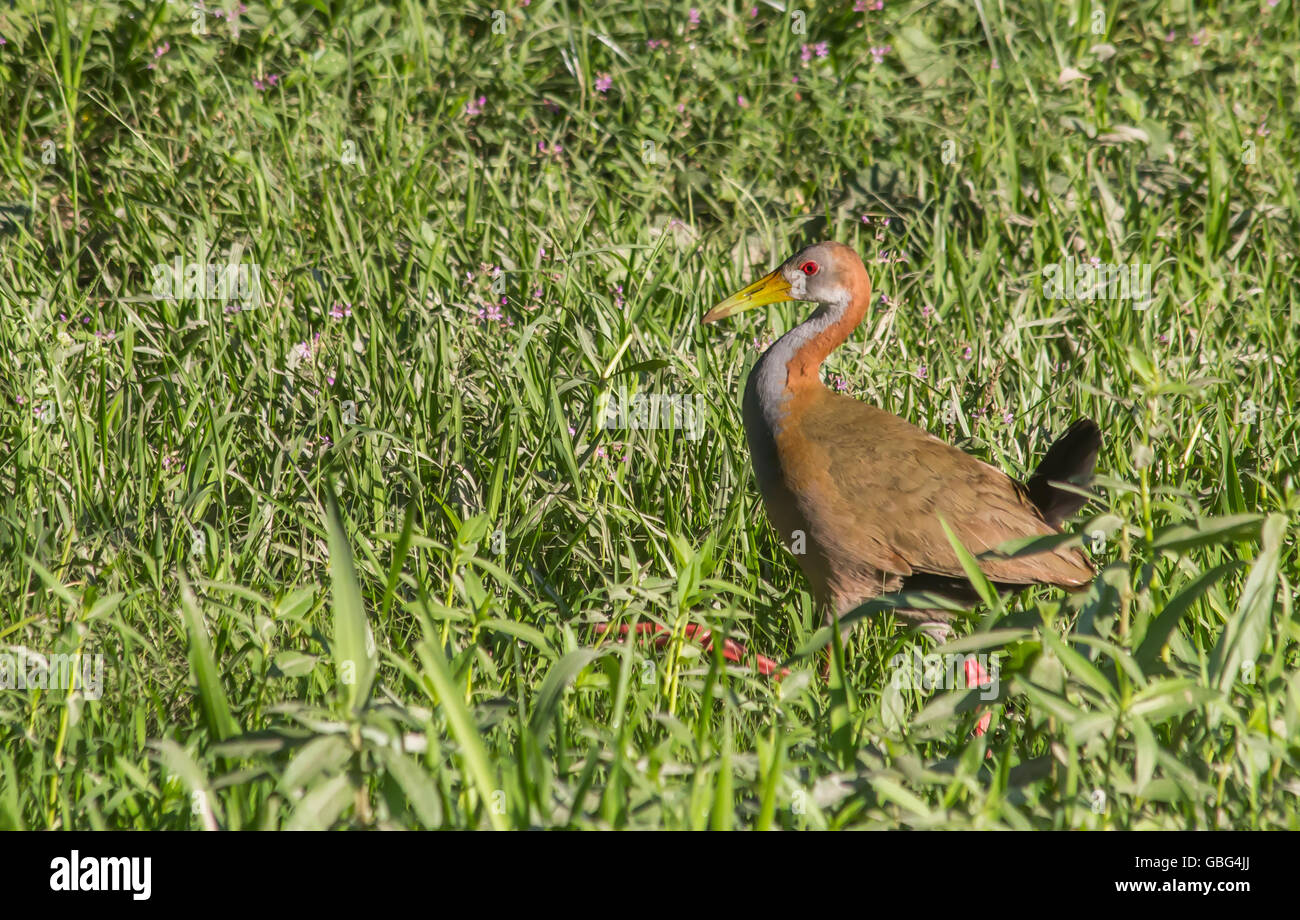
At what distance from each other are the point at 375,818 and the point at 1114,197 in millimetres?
4394

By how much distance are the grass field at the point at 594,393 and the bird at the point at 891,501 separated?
0.16 m

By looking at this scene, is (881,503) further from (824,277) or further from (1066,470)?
(824,277)

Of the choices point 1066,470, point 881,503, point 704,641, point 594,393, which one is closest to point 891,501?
point 881,503

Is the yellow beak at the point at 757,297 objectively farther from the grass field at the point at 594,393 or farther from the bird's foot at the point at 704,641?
the bird's foot at the point at 704,641

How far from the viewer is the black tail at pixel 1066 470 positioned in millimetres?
3668

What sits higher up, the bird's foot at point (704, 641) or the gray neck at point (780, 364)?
the gray neck at point (780, 364)

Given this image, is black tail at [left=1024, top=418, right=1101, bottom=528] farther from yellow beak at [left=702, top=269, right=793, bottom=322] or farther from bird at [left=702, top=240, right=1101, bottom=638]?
yellow beak at [left=702, top=269, right=793, bottom=322]

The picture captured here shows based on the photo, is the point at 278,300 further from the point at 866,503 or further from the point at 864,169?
the point at 864,169

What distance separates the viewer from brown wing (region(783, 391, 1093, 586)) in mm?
3762

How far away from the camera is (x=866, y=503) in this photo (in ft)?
12.5

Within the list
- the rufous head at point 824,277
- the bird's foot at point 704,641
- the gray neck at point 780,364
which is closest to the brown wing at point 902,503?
the gray neck at point 780,364

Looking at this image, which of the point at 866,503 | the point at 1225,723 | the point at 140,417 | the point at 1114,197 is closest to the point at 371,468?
the point at 140,417

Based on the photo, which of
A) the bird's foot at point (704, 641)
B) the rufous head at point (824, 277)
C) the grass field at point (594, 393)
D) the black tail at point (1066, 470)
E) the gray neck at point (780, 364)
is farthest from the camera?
the rufous head at point (824, 277)
